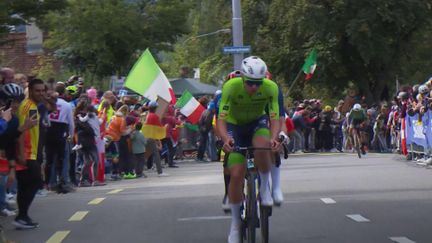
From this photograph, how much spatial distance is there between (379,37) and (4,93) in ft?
106

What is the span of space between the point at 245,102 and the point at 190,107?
19577mm

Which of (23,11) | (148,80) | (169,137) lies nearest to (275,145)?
(23,11)

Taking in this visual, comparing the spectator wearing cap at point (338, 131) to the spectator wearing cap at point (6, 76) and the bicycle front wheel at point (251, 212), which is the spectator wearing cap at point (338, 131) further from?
the bicycle front wheel at point (251, 212)

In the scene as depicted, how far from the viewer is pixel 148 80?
994 inches

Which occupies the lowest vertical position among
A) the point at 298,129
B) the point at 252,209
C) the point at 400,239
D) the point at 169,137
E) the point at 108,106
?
the point at 400,239

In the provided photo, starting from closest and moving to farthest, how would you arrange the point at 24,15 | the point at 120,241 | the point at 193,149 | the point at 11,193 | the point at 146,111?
the point at 120,241
the point at 11,193
the point at 24,15
the point at 146,111
the point at 193,149

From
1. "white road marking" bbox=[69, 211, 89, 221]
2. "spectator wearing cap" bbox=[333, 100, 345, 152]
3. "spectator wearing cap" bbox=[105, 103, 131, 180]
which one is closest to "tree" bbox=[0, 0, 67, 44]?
"spectator wearing cap" bbox=[105, 103, 131, 180]

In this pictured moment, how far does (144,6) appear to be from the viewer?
41125mm

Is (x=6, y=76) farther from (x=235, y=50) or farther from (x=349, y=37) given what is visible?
(x=349, y=37)

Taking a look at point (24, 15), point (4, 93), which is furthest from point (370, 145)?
point (4, 93)

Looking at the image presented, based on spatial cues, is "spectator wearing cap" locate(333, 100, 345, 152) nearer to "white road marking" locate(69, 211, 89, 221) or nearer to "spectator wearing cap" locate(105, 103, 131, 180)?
"spectator wearing cap" locate(105, 103, 131, 180)

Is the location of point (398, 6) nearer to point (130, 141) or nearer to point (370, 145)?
point (370, 145)

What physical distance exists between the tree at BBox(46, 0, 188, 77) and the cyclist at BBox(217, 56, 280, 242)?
28.6 meters

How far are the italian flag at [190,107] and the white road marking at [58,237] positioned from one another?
1766 centimetres
